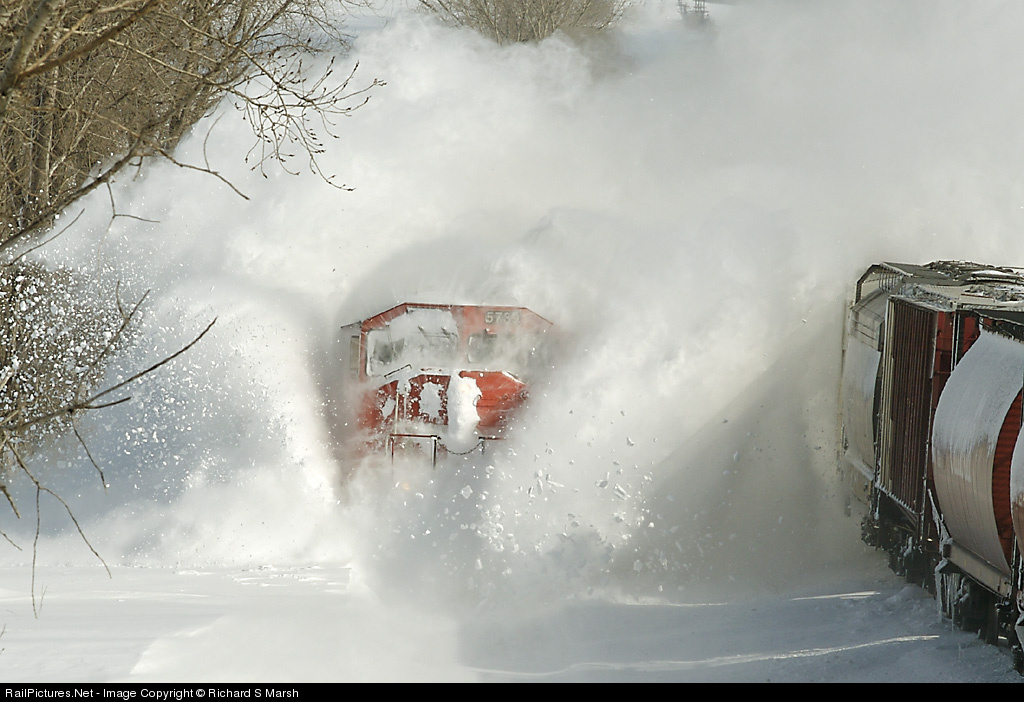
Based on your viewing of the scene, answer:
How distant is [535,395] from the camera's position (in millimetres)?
8375

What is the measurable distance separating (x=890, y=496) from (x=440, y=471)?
3.40m

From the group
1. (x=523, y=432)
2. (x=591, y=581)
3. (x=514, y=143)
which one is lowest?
(x=591, y=581)

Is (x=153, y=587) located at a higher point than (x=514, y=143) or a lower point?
lower

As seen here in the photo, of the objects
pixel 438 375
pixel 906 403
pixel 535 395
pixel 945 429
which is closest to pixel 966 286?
pixel 906 403

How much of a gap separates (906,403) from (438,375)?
3.61 metres

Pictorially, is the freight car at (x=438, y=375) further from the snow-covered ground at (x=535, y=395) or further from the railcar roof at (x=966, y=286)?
the railcar roof at (x=966, y=286)

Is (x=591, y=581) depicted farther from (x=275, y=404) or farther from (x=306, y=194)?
(x=306, y=194)

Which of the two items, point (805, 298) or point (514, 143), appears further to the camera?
point (514, 143)

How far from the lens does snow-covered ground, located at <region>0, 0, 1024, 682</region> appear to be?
624cm

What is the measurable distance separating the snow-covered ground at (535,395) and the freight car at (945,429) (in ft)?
1.05

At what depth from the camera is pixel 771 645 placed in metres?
6.10

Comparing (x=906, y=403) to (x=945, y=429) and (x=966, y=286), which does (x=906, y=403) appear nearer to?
(x=945, y=429)
